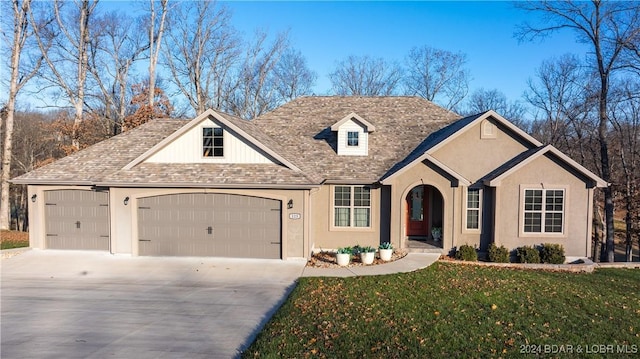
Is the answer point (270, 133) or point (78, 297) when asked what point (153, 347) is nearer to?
point (78, 297)

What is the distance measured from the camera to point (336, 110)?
19562 mm

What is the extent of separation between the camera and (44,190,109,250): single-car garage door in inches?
547

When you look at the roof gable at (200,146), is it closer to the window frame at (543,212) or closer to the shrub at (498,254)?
the shrub at (498,254)

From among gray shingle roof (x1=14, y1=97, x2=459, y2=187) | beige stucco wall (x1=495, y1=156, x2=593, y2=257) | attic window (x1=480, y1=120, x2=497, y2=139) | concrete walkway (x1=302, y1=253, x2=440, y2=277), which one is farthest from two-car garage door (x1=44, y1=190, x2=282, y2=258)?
attic window (x1=480, y1=120, x2=497, y2=139)

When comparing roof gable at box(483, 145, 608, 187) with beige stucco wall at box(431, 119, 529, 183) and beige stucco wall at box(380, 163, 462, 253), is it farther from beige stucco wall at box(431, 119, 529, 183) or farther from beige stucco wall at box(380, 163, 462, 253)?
beige stucco wall at box(380, 163, 462, 253)

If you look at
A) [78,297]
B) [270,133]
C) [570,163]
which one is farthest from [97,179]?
[570,163]

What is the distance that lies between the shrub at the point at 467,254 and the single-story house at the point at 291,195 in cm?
53

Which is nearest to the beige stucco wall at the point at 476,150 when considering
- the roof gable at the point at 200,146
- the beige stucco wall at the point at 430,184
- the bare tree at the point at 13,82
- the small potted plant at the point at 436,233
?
the beige stucco wall at the point at 430,184

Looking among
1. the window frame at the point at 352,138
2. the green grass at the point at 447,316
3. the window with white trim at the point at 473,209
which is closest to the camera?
the green grass at the point at 447,316

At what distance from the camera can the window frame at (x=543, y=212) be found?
45.7 ft

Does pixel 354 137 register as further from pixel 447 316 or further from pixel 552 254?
pixel 447 316

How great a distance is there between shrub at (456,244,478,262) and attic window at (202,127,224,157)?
970 cm

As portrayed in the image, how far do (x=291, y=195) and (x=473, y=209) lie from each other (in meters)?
7.26

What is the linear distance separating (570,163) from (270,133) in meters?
12.6
